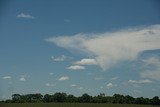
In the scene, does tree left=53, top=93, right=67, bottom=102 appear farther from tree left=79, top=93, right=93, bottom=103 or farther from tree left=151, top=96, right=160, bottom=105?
tree left=151, top=96, right=160, bottom=105

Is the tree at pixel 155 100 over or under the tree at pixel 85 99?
under

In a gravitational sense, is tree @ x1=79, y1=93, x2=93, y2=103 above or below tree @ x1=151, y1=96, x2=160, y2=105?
above

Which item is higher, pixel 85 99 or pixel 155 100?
pixel 85 99

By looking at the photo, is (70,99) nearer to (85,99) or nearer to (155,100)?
(85,99)

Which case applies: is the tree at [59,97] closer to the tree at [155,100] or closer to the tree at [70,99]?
the tree at [70,99]

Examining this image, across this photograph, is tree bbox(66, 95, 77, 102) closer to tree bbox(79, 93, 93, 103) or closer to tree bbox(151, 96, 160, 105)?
tree bbox(79, 93, 93, 103)

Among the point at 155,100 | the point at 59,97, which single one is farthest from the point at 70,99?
the point at 155,100

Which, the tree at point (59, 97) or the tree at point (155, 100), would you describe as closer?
the tree at point (155, 100)

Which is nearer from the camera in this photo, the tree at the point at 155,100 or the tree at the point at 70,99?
the tree at the point at 155,100

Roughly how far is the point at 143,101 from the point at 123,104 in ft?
7.28

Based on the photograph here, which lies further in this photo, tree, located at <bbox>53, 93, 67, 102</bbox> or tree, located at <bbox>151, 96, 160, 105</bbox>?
tree, located at <bbox>53, 93, 67, 102</bbox>

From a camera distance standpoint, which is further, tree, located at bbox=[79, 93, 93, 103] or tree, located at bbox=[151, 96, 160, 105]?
tree, located at bbox=[79, 93, 93, 103]

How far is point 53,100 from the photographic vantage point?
36.3 metres

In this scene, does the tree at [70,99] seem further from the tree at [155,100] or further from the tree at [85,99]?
the tree at [155,100]
